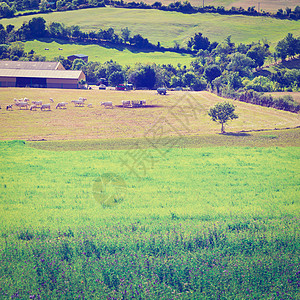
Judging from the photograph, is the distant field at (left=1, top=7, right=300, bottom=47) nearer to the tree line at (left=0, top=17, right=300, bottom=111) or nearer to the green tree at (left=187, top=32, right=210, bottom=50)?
the green tree at (left=187, top=32, right=210, bottom=50)

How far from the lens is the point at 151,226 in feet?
47.5

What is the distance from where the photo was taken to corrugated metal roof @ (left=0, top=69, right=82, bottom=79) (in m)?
86.9

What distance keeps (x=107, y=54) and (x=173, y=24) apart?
56.7m

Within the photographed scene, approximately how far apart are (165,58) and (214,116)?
99.5 metres

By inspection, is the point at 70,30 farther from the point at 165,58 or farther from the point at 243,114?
the point at 243,114

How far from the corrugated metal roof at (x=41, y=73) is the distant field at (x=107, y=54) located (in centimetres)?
3760

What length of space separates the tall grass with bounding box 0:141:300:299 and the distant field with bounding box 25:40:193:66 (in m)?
113

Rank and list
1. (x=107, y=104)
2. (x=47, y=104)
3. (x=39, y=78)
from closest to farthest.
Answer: (x=47, y=104), (x=107, y=104), (x=39, y=78)

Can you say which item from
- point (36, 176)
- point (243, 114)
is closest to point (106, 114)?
point (243, 114)

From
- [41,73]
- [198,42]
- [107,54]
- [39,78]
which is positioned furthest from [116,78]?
[198,42]

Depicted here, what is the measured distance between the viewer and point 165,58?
13850cm

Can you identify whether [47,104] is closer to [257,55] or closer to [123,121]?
[123,121]

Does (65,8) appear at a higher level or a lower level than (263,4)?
higher

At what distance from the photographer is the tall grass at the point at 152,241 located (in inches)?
472
